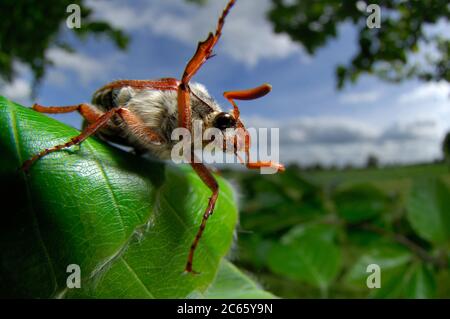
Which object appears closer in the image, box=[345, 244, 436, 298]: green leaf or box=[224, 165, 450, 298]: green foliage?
box=[345, 244, 436, 298]: green leaf

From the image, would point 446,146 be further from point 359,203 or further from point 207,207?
point 207,207

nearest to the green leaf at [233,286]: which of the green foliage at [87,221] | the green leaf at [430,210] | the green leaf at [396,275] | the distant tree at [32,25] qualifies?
the green foliage at [87,221]

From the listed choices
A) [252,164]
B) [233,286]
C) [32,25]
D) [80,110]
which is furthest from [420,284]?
[32,25]

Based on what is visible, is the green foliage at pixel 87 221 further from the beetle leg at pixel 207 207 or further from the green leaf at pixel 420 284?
the green leaf at pixel 420 284

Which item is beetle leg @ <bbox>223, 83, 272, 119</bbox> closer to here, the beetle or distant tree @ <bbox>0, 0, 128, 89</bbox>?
the beetle

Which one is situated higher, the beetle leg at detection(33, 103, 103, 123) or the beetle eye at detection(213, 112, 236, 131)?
the beetle leg at detection(33, 103, 103, 123)

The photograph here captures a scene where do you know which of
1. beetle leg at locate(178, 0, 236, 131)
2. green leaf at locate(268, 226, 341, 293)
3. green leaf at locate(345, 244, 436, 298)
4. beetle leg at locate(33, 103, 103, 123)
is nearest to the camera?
beetle leg at locate(178, 0, 236, 131)

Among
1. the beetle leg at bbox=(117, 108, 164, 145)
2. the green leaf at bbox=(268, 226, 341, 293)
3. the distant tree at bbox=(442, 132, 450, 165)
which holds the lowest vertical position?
the green leaf at bbox=(268, 226, 341, 293)

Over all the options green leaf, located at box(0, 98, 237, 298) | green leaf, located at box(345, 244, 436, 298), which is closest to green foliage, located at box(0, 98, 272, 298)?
green leaf, located at box(0, 98, 237, 298)
